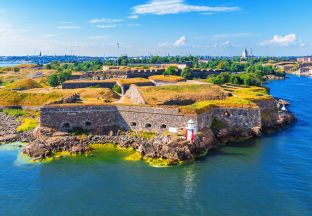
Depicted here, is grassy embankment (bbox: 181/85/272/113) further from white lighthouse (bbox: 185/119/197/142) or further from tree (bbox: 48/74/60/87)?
tree (bbox: 48/74/60/87)


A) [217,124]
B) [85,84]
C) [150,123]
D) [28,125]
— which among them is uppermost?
[85,84]

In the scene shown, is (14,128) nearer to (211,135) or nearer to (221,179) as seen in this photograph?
(211,135)

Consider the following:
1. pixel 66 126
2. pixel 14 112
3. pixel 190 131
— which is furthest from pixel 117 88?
pixel 190 131

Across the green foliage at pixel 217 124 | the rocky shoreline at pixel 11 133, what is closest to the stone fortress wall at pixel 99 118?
the rocky shoreline at pixel 11 133

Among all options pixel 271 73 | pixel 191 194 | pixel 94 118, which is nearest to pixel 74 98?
pixel 94 118

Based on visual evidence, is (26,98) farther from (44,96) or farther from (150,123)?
(150,123)

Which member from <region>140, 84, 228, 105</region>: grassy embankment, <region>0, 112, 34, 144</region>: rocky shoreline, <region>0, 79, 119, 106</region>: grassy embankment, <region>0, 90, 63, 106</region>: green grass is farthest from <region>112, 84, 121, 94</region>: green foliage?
<region>0, 112, 34, 144</region>: rocky shoreline

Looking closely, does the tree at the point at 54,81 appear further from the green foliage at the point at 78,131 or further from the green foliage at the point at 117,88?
the green foliage at the point at 78,131
